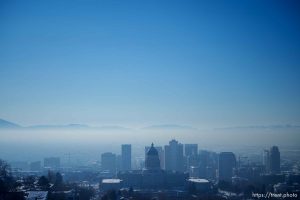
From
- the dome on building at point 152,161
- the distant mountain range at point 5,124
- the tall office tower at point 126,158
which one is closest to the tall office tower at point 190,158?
the tall office tower at point 126,158

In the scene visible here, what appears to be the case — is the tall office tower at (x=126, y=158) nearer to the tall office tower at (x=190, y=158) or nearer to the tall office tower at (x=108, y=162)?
the tall office tower at (x=108, y=162)

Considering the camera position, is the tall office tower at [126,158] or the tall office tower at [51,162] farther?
the tall office tower at [51,162]

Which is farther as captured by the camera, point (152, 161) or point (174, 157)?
point (174, 157)

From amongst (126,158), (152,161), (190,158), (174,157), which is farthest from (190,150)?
(152,161)

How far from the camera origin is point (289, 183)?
96.0 ft

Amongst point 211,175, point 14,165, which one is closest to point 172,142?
point 211,175

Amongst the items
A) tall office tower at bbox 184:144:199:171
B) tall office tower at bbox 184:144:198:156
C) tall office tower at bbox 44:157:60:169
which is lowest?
tall office tower at bbox 44:157:60:169

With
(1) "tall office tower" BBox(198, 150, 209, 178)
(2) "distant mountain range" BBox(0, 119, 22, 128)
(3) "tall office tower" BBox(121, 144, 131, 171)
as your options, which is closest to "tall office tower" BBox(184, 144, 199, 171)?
(1) "tall office tower" BBox(198, 150, 209, 178)

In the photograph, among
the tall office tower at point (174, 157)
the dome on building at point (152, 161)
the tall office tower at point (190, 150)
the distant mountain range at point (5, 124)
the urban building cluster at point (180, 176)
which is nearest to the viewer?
the urban building cluster at point (180, 176)

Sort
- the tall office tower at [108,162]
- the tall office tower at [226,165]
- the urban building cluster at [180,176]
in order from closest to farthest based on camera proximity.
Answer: the urban building cluster at [180,176]
the tall office tower at [226,165]
the tall office tower at [108,162]

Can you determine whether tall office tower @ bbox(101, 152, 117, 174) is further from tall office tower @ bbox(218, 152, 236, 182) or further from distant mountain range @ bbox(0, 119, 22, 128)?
distant mountain range @ bbox(0, 119, 22, 128)

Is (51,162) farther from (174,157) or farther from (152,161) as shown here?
(152,161)

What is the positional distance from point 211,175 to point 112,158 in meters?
14.5

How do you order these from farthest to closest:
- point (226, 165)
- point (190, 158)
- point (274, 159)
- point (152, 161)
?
point (190, 158) < point (226, 165) < point (274, 159) < point (152, 161)
